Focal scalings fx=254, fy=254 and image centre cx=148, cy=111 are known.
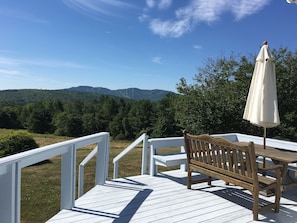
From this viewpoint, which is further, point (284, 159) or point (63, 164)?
point (284, 159)

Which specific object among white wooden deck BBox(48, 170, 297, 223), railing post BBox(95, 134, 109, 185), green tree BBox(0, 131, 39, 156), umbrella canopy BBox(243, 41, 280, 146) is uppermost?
umbrella canopy BBox(243, 41, 280, 146)

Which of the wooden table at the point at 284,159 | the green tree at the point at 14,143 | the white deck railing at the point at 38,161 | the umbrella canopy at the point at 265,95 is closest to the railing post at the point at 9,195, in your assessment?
the white deck railing at the point at 38,161

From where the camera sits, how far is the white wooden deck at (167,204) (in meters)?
2.80

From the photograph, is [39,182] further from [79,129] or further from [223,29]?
[79,129]

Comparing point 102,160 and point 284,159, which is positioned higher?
point 284,159

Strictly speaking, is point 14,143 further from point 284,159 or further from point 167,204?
point 284,159

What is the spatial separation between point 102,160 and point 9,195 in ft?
6.93

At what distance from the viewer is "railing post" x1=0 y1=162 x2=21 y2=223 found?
69.6 inches

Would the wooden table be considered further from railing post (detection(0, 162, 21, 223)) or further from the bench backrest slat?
railing post (detection(0, 162, 21, 223))

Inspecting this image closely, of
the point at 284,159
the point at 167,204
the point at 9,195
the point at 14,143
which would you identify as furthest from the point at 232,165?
the point at 14,143

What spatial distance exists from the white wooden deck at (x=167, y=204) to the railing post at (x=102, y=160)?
131 millimetres

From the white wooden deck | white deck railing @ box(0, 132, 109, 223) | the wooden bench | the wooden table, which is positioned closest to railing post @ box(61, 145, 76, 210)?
white deck railing @ box(0, 132, 109, 223)

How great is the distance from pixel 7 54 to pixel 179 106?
1207 inches

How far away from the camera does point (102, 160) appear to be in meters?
3.88
